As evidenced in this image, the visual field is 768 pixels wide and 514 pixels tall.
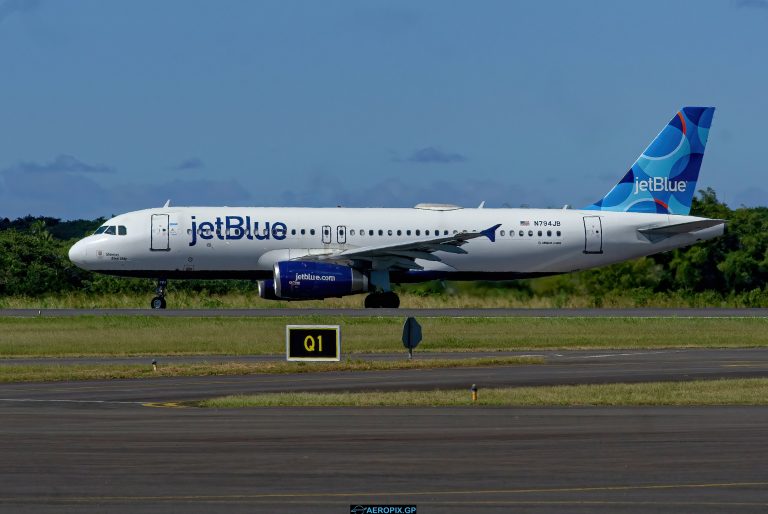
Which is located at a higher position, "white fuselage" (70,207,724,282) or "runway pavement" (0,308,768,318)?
"white fuselage" (70,207,724,282)

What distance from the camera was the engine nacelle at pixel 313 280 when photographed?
4881 cm

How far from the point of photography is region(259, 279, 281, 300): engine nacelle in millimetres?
49719

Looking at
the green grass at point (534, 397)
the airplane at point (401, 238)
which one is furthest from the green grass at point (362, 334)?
the green grass at point (534, 397)

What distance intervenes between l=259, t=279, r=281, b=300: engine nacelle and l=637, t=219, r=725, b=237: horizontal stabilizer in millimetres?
15919

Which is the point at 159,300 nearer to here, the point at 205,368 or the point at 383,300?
the point at 383,300

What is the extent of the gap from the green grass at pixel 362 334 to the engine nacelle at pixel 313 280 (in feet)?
10.9

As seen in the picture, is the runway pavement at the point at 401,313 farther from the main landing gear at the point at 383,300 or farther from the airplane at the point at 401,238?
the airplane at the point at 401,238

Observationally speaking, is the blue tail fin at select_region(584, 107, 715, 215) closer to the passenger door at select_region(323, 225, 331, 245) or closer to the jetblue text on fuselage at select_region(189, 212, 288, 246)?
the passenger door at select_region(323, 225, 331, 245)

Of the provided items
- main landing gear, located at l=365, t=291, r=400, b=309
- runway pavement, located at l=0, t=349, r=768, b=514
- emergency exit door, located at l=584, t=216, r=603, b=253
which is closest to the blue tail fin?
emergency exit door, located at l=584, t=216, r=603, b=253

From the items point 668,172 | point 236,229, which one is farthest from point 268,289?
point 668,172

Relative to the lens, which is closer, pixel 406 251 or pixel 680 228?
pixel 406 251

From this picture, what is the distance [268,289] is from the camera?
4991 centimetres

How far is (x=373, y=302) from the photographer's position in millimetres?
52719

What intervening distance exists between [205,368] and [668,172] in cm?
3179
